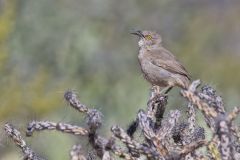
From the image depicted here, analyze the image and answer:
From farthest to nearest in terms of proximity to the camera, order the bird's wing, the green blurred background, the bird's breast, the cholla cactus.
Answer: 1. the green blurred background
2. the bird's wing
3. the bird's breast
4. the cholla cactus

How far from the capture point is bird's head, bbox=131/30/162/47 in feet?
29.7

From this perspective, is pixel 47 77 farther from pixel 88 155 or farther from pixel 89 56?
pixel 88 155

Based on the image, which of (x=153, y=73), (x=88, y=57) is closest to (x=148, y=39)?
(x=153, y=73)

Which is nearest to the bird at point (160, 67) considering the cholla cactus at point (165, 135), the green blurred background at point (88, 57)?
the green blurred background at point (88, 57)

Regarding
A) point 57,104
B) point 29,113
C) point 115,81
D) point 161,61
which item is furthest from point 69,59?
point 161,61

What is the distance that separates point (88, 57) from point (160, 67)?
8342mm

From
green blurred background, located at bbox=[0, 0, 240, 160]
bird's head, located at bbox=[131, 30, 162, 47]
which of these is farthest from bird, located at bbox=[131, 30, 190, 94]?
green blurred background, located at bbox=[0, 0, 240, 160]

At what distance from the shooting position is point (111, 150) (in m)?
4.80

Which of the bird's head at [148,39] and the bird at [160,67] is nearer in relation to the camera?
the bird at [160,67]

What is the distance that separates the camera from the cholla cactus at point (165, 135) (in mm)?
4578

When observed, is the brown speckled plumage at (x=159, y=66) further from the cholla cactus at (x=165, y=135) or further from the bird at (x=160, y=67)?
the cholla cactus at (x=165, y=135)

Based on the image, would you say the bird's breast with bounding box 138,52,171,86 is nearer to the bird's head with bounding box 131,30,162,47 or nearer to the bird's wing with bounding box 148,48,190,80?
the bird's wing with bounding box 148,48,190,80

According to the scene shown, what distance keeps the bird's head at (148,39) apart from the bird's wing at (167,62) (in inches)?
7.0

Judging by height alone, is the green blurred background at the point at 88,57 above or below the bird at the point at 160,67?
above
